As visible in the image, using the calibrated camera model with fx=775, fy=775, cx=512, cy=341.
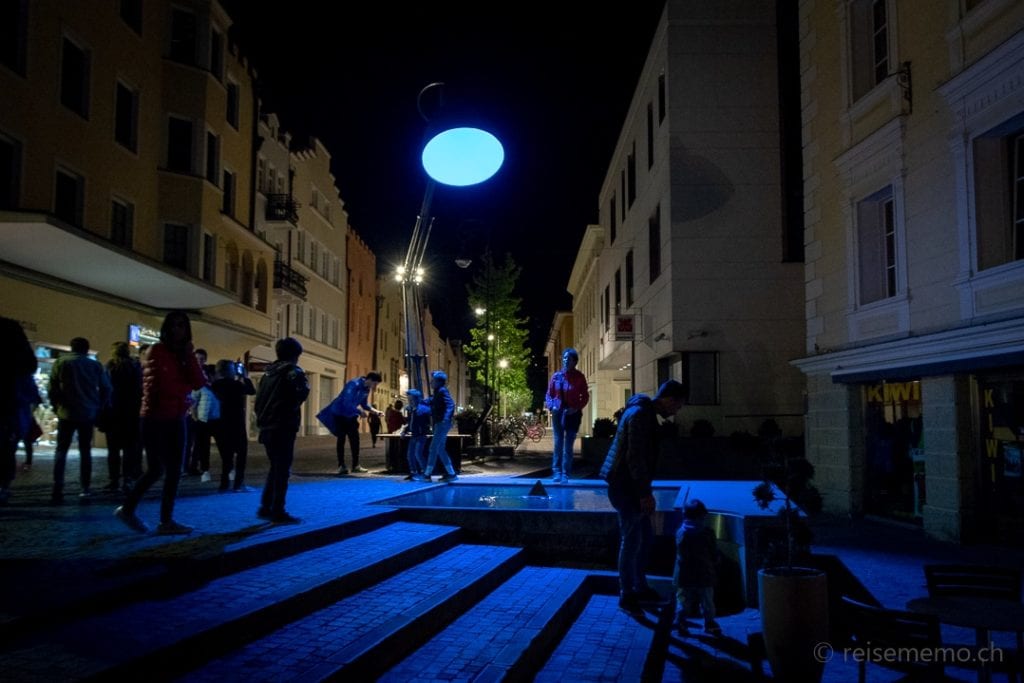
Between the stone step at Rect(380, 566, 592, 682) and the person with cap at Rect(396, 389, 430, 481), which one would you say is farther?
the person with cap at Rect(396, 389, 430, 481)

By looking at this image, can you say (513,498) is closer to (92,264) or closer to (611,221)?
(92,264)

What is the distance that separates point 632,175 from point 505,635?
22.9 meters

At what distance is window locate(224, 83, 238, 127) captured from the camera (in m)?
25.7

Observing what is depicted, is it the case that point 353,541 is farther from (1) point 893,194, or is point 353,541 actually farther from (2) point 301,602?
(1) point 893,194

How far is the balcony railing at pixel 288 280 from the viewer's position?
3238cm

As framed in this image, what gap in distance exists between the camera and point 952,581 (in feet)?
15.3

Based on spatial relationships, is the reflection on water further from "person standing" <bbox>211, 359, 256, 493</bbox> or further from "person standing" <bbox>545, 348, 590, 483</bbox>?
"person standing" <bbox>211, 359, 256, 493</bbox>

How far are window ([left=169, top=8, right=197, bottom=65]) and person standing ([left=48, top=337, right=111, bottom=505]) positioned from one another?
16.9 m

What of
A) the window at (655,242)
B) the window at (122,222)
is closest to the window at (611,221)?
the window at (655,242)

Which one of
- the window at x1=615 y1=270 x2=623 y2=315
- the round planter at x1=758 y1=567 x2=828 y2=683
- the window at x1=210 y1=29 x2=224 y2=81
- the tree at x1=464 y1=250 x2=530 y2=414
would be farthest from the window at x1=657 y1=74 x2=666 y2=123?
the tree at x1=464 y1=250 x2=530 y2=414

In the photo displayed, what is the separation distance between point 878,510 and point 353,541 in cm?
807

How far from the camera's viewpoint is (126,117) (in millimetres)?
20453

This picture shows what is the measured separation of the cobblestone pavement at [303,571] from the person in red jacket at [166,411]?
27cm

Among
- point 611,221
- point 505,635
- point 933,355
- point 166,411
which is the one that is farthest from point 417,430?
point 611,221
